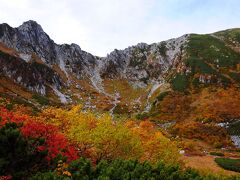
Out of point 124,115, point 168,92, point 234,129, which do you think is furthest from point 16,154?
point 168,92

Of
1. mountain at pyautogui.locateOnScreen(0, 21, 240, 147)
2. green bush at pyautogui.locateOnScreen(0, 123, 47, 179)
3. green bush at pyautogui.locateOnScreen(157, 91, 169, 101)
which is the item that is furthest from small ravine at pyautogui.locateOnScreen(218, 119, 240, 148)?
green bush at pyautogui.locateOnScreen(0, 123, 47, 179)

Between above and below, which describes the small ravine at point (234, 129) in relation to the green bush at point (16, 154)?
below

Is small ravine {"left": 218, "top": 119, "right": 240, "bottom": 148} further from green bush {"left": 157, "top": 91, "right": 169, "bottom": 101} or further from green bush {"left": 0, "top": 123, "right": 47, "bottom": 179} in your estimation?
green bush {"left": 0, "top": 123, "right": 47, "bottom": 179}

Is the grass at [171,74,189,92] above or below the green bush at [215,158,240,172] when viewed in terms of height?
above

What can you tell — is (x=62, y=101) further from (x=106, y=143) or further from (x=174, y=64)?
(x=106, y=143)

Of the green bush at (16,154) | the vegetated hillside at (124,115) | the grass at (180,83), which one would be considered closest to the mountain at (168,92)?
the grass at (180,83)

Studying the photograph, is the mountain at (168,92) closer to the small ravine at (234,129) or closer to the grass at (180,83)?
the grass at (180,83)

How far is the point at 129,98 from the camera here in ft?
619

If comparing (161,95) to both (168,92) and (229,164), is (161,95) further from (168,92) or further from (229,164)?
(229,164)

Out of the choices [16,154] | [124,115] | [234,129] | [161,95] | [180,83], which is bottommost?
[234,129]

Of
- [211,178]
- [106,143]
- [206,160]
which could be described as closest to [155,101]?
[206,160]

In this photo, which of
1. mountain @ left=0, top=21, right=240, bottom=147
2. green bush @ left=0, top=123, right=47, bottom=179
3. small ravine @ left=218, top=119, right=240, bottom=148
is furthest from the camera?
mountain @ left=0, top=21, right=240, bottom=147

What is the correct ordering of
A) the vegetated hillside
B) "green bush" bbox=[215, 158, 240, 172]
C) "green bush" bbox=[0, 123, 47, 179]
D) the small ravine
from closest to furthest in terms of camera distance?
"green bush" bbox=[0, 123, 47, 179] → the vegetated hillside → "green bush" bbox=[215, 158, 240, 172] → the small ravine

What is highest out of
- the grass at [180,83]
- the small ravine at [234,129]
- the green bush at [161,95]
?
the grass at [180,83]
